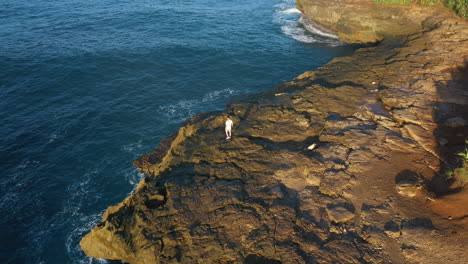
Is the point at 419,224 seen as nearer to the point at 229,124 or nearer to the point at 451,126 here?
the point at 451,126

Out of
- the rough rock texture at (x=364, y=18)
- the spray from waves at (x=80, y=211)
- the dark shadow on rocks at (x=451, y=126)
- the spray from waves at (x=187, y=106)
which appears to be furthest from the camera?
the rough rock texture at (x=364, y=18)

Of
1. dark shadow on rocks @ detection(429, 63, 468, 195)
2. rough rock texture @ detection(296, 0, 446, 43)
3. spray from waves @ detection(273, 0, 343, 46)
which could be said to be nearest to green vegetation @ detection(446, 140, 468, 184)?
dark shadow on rocks @ detection(429, 63, 468, 195)

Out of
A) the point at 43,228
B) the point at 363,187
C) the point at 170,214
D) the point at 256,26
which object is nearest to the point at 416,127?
the point at 363,187

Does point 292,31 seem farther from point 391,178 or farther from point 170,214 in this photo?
point 170,214

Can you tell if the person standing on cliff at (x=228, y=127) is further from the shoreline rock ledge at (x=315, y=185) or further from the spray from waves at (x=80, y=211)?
the spray from waves at (x=80, y=211)

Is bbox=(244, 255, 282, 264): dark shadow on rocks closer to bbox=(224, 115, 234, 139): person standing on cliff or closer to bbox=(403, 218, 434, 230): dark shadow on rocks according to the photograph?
bbox=(403, 218, 434, 230): dark shadow on rocks

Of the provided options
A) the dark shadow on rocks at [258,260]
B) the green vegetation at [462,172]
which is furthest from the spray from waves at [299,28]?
the dark shadow on rocks at [258,260]

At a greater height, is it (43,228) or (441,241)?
(441,241)
